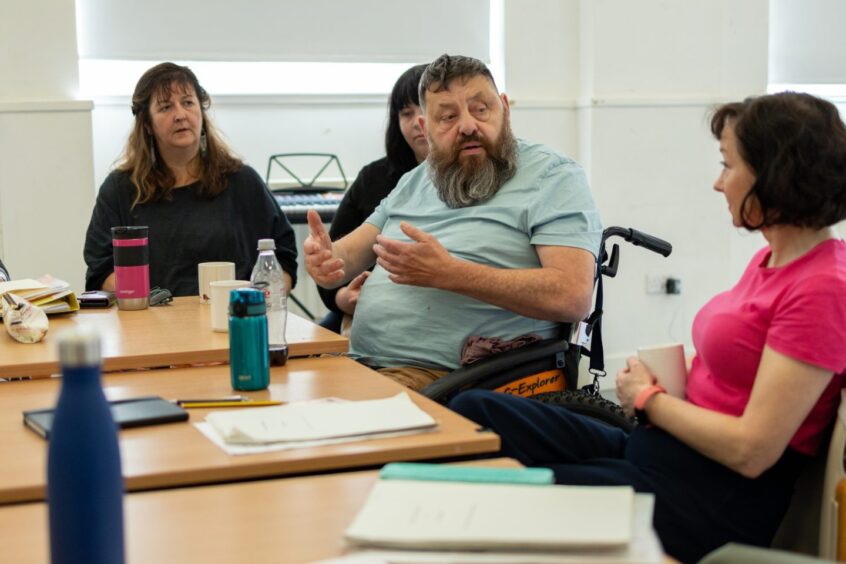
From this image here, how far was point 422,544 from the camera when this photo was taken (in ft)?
3.43

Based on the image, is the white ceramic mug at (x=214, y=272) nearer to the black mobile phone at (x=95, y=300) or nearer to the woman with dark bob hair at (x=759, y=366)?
the black mobile phone at (x=95, y=300)

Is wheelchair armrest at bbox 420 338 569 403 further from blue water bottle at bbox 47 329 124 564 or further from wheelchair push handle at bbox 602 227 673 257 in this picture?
blue water bottle at bbox 47 329 124 564

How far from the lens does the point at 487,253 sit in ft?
8.29

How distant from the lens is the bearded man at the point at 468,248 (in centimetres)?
237

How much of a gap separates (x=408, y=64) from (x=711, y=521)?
11.1 ft

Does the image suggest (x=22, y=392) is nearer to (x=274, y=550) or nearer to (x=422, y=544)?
(x=274, y=550)

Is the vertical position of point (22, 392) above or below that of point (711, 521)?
above

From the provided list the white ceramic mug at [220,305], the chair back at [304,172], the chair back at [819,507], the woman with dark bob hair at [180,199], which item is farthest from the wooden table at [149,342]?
the chair back at [304,172]

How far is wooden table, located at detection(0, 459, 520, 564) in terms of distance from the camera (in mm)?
1103

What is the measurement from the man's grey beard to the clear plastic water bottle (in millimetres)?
566

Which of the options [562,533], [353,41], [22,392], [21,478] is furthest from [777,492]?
[353,41]

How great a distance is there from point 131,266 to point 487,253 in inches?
34.5

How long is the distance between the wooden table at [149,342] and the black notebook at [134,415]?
14.5 inches

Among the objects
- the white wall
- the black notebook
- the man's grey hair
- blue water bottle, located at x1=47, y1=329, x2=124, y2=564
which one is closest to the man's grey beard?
the man's grey hair
